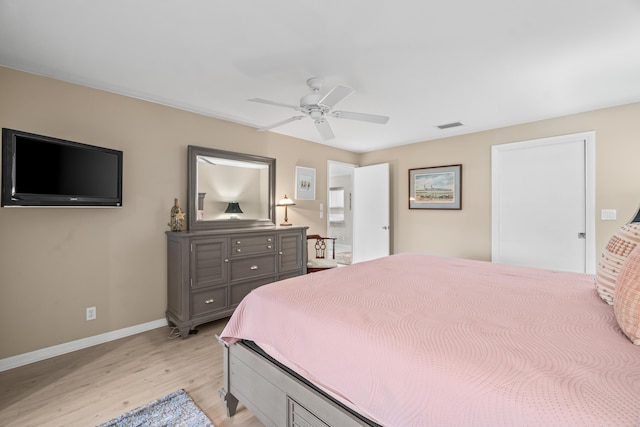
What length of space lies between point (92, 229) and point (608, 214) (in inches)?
206

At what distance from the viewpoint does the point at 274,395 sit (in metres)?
1.44

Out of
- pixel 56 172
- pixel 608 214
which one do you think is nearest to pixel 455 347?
pixel 56 172

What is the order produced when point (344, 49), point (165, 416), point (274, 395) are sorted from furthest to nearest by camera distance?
point (344, 49) < point (165, 416) < point (274, 395)

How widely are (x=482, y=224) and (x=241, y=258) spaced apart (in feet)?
10.7

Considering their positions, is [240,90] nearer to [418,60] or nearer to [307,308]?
[418,60]

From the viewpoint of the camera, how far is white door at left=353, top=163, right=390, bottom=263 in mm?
4914

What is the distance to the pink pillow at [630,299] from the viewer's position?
3.26ft

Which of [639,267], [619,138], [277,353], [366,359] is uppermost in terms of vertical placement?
[619,138]

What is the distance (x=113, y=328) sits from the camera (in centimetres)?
278

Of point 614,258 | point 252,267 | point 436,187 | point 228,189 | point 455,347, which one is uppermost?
point 436,187

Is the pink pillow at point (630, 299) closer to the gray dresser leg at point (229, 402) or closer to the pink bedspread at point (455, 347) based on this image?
the pink bedspread at point (455, 347)

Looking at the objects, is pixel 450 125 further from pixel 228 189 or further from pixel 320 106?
pixel 228 189

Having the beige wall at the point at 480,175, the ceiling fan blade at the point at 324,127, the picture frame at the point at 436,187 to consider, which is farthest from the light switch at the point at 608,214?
the ceiling fan blade at the point at 324,127

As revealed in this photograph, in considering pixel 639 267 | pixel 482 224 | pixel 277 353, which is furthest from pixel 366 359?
pixel 482 224
